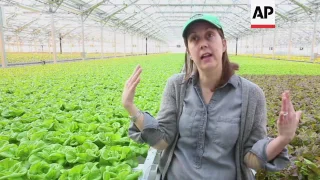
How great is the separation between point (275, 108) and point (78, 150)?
2.92 metres

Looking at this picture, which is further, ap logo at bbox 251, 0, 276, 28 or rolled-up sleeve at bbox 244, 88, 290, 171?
ap logo at bbox 251, 0, 276, 28

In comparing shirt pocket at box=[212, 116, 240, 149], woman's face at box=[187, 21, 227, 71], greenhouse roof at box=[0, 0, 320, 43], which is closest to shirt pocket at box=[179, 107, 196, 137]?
shirt pocket at box=[212, 116, 240, 149]

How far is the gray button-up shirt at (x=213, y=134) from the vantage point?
1.78 meters

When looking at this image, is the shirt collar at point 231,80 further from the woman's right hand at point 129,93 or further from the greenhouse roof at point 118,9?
the greenhouse roof at point 118,9

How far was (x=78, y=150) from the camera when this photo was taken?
2311mm

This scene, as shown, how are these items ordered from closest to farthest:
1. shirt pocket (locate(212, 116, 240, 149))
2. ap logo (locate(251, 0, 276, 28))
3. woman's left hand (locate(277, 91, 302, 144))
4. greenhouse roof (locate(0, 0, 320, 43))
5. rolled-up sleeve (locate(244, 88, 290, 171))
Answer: woman's left hand (locate(277, 91, 302, 144)) → rolled-up sleeve (locate(244, 88, 290, 171)) → shirt pocket (locate(212, 116, 240, 149)) → ap logo (locate(251, 0, 276, 28)) → greenhouse roof (locate(0, 0, 320, 43))

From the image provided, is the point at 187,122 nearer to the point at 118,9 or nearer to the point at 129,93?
the point at 129,93

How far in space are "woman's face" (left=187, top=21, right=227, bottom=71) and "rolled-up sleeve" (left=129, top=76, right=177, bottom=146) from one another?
364 mm

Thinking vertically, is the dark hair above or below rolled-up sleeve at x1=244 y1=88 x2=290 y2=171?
above

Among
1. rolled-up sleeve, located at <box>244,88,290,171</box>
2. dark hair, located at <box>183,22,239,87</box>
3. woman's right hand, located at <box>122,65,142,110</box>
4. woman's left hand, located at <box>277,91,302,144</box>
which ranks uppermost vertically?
dark hair, located at <box>183,22,239,87</box>

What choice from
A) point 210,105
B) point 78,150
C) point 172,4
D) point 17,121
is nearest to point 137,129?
point 210,105

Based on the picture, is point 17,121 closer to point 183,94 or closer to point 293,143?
point 183,94

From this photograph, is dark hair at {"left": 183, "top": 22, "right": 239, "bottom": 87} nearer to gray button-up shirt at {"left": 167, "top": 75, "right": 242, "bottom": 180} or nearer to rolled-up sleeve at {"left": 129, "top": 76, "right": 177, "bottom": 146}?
gray button-up shirt at {"left": 167, "top": 75, "right": 242, "bottom": 180}

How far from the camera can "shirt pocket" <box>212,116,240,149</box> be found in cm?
177
